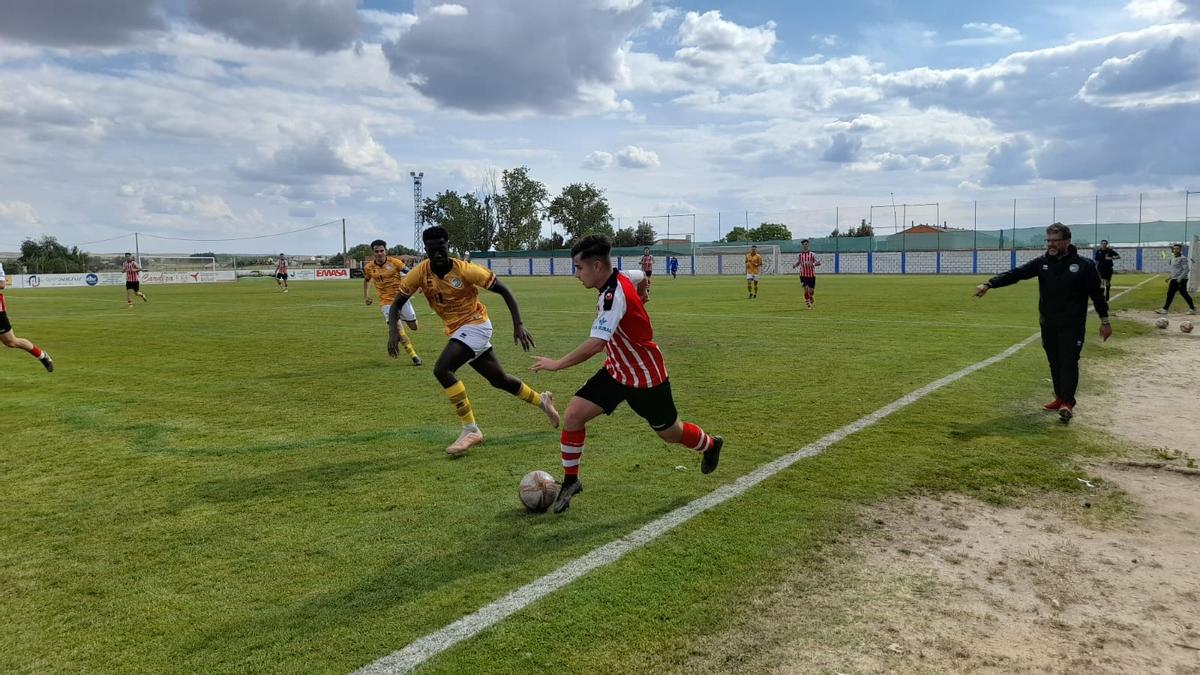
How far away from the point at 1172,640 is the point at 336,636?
3.86 m

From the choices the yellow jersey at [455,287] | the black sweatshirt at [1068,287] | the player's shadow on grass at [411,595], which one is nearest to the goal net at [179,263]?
the yellow jersey at [455,287]

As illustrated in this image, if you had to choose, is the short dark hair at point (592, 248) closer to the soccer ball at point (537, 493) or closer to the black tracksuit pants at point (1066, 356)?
the soccer ball at point (537, 493)

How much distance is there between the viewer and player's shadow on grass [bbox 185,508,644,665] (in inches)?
141

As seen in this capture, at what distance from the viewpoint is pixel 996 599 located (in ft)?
12.9

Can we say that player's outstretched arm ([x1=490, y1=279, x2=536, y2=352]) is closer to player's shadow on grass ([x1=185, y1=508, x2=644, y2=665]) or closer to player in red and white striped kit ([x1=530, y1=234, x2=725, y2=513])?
player in red and white striped kit ([x1=530, y1=234, x2=725, y2=513])

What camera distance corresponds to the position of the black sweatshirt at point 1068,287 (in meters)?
8.09

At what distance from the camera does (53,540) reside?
487cm

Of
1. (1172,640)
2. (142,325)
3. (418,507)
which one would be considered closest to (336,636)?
(418,507)

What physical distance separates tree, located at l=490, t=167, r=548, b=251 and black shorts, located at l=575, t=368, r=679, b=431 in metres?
106

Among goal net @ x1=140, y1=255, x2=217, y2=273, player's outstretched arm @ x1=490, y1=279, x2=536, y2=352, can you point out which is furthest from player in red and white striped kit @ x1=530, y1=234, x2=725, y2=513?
goal net @ x1=140, y1=255, x2=217, y2=273

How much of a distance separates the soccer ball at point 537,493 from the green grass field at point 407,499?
10 centimetres

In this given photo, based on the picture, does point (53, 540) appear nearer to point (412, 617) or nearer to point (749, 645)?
point (412, 617)

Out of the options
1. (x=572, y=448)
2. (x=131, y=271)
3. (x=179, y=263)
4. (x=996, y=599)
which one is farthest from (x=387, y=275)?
(x=179, y=263)

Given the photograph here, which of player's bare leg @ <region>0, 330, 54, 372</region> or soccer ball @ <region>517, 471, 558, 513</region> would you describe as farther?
player's bare leg @ <region>0, 330, 54, 372</region>
